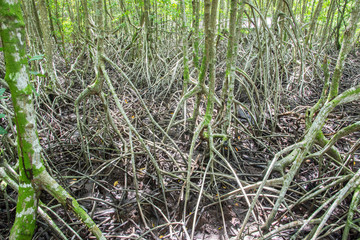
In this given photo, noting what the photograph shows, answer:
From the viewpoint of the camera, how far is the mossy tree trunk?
2.85 ft

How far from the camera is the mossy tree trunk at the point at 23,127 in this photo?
870 millimetres

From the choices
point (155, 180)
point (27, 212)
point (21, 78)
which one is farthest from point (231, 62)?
point (27, 212)

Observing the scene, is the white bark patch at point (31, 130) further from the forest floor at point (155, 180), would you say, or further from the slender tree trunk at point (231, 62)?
the slender tree trunk at point (231, 62)

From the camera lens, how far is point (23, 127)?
0.96 m

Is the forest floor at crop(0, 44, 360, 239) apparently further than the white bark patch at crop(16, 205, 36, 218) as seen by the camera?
Yes

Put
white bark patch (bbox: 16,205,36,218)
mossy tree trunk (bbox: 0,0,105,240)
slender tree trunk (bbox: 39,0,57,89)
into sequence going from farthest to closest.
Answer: slender tree trunk (bbox: 39,0,57,89) < white bark patch (bbox: 16,205,36,218) < mossy tree trunk (bbox: 0,0,105,240)

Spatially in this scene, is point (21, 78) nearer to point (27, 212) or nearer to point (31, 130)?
point (31, 130)

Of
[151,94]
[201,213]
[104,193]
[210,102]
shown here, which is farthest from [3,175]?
[151,94]

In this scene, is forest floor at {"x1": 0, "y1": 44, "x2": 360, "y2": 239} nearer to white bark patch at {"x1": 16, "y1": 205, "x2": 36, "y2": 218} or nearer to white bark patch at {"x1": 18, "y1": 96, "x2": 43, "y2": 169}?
white bark patch at {"x1": 16, "y1": 205, "x2": 36, "y2": 218}

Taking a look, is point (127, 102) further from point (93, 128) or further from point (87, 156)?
point (87, 156)

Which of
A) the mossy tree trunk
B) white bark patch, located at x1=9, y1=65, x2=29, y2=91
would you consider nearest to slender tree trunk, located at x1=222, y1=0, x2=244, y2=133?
the mossy tree trunk

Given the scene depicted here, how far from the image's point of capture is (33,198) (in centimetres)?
106

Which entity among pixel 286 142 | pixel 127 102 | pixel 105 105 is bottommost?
pixel 286 142

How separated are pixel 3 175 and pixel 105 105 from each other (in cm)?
91
